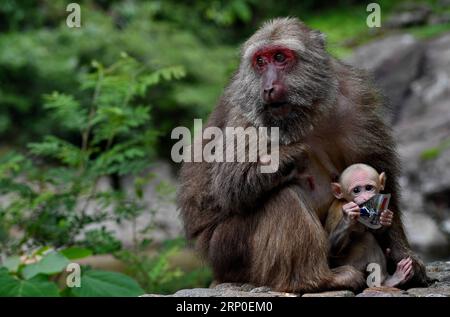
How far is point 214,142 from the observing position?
20.0 feet

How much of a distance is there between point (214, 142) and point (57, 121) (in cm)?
1028

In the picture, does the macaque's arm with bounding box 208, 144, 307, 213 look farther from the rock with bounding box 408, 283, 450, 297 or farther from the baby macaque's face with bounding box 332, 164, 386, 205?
the rock with bounding box 408, 283, 450, 297

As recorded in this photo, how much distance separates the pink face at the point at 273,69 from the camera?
18.2 feet

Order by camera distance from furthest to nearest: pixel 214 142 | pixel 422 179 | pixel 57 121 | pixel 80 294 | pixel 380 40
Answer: pixel 380 40
pixel 57 121
pixel 422 179
pixel 80 294
pixel 214 142

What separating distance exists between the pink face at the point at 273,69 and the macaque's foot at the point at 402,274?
149 centimetres

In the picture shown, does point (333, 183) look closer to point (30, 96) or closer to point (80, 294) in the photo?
point (80, 294)

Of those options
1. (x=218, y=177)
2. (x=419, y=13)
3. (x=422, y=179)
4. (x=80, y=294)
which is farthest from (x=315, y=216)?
(x=419, y=13)

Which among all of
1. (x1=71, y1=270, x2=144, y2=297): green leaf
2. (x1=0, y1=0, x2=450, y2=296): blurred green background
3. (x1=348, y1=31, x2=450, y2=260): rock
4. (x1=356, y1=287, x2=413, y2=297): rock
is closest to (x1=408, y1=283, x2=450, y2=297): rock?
(x1=356, y1=287, x2=413, y2=297): rock

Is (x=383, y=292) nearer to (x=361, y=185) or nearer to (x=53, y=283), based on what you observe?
(x=361, y=185)

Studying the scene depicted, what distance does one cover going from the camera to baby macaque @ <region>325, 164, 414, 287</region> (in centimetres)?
545

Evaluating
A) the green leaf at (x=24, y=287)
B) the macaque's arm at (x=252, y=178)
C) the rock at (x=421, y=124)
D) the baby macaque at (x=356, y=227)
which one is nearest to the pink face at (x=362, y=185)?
the baby macaque at (x=356, y=227)

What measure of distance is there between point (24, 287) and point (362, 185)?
297 cm

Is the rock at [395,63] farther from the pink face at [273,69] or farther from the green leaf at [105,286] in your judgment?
the pink face at [273,69]

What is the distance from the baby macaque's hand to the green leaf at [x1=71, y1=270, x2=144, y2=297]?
2.18m
